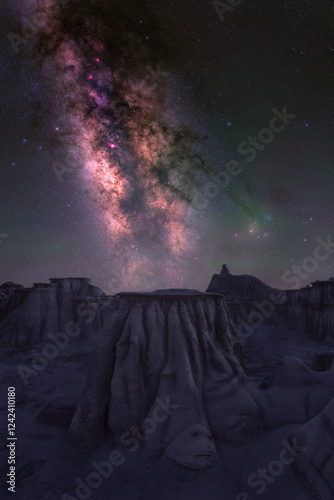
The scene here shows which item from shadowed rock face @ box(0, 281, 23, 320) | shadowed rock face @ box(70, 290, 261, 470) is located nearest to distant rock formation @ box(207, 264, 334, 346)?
shadowed rock face @ box(70, 290, 261, 470)

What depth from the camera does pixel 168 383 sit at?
6.66 metres

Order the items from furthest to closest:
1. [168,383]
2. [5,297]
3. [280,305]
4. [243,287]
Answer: [243,287]
[280,305]
[5,297]
[168,383]

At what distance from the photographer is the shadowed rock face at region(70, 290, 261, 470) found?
610 centimetres

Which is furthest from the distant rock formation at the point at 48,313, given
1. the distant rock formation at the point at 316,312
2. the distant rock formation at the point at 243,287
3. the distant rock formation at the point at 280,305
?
the distant rock formation at the point at 243,287

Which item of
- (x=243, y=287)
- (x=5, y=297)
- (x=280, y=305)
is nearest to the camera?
(x=5, y=297)

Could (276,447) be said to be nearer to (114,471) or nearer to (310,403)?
(310,403)

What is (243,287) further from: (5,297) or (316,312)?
(5,297)

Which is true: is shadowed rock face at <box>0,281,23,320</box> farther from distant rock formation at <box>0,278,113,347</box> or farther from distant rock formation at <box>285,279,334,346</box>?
distant rock formation at <box>285,279,334,346</box>

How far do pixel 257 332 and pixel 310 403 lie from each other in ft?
→ 77.1

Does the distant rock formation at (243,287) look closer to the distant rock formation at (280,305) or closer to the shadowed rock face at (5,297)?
the distant rock formation at (280,305)

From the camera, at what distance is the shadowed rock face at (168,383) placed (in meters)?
6.10

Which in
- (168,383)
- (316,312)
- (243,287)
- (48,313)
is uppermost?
(243,287)

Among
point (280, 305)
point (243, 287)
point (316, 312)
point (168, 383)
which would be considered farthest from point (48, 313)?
point (243, 287)

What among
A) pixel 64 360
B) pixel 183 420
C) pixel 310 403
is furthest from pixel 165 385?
pixel 64 360
